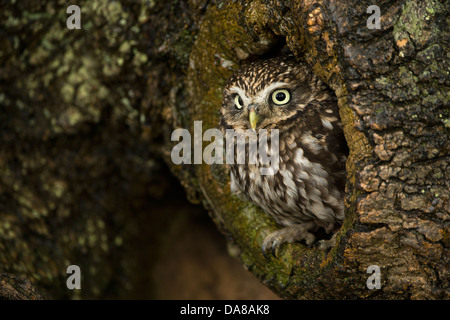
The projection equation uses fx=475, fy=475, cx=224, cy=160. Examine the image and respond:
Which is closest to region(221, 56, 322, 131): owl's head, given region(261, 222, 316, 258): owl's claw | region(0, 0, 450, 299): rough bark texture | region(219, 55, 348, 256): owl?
region(219, 55, 348, 256): owl

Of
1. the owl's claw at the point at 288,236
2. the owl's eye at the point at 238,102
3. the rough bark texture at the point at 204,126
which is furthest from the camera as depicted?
the owl's claw at the point at 288,236

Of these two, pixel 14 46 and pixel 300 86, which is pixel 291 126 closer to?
pixel 300 86

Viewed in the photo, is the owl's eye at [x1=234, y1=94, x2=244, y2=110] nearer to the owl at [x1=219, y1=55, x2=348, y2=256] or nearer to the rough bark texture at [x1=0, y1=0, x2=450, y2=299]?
the owl at [x1=219, y1=55, x2=348, y2=256]

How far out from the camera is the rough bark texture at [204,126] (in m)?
1.78

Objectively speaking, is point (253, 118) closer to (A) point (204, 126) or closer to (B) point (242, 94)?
(B) point (242, 94)

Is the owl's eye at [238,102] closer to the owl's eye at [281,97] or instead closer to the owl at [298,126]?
the owl at [298,126]

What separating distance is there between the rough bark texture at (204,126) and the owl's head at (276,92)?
0.15 metres

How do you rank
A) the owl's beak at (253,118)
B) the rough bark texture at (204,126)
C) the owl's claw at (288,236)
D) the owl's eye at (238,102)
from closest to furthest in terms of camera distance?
the rough bark texture at (204,126), the owl's beak at (253,118), the owl's eye at (238,102), the owl's claw at (288,236)

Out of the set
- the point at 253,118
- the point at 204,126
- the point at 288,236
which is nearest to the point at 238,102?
the point at 253,118

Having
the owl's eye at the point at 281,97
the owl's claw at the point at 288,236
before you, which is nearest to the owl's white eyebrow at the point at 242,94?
the owl's eye at the point at 281,97

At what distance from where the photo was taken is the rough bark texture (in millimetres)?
1780

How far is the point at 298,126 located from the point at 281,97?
0.15 m

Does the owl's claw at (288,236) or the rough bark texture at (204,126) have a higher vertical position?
the rough bark texture at (204,126)

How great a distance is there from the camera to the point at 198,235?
3.94 m
